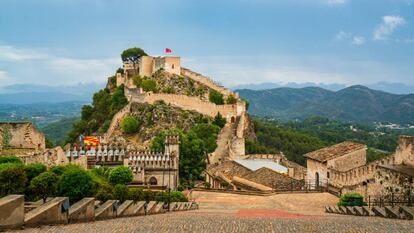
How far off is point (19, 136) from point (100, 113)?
132 ft

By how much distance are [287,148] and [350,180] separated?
57.2 meters

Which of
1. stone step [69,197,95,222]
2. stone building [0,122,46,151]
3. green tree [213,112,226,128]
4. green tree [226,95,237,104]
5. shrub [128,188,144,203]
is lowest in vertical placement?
shrub [128,188,144,203]

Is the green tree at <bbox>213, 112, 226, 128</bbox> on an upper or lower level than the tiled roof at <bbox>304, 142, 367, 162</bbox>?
upper

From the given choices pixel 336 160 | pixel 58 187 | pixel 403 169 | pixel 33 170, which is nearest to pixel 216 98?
pixel 336 160

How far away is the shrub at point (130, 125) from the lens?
58906 mm

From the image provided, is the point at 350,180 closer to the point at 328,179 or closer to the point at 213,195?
the point at 328,179

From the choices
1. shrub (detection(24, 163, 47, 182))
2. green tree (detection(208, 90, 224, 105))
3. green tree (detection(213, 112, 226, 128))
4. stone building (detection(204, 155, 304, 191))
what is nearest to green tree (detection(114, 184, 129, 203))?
shrub (detection(24, 163, 47, 182))

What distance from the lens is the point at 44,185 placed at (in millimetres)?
19797

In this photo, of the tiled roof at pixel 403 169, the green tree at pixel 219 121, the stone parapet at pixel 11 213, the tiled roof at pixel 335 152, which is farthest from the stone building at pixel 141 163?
the green tree at pixel 219 121

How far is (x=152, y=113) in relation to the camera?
198 feet

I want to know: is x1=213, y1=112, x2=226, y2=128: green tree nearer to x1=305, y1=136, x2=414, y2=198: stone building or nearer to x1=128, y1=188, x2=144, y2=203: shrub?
x1=305, y1=136, x2=414, y2=198: stone building

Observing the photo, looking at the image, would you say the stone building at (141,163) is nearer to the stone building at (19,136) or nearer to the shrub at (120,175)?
the shrub at (120,175)

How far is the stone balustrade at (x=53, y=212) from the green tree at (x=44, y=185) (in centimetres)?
767

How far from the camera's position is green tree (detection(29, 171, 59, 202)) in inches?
767
